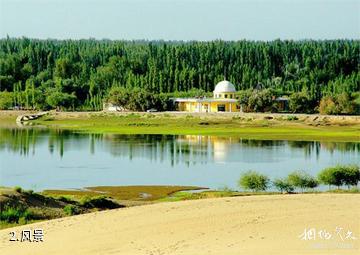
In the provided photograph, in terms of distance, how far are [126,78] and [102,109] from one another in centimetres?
1174

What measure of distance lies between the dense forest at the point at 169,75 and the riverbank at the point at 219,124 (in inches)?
223

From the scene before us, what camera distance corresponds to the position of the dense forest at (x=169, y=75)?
6975cm

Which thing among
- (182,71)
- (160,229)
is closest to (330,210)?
(160,229)

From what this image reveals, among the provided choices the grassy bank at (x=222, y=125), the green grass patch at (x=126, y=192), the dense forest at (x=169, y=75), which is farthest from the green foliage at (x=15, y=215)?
the dense forest at (x=169, y=75)

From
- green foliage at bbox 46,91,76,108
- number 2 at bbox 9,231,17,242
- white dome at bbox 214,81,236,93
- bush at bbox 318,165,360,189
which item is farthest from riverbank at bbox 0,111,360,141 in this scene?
number 2 at bbox 9,231,17,242

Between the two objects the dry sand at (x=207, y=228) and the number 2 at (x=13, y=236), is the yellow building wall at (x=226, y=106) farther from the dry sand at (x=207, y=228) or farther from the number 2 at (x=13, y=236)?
the number 2 at (x=13, y=236)

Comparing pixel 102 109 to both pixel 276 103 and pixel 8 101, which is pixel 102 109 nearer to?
pixel 8 101

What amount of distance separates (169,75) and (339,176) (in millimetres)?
55933

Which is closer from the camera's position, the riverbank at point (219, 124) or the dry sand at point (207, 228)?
the dry sand at point (207, 228)

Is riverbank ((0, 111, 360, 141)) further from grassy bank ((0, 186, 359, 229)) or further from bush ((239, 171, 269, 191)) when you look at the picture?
grassy bank ((0, 186, 359, 229))

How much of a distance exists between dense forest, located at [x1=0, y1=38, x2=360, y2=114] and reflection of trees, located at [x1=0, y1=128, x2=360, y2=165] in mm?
19827

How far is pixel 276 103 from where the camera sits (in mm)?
66438

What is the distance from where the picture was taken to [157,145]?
4178 centimetres

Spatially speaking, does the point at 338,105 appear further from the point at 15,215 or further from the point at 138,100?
the point at 15,215
